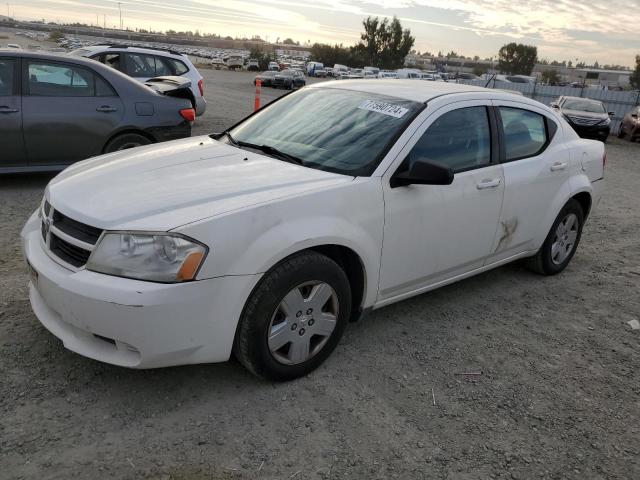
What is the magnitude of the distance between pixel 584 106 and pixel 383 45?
7712cm

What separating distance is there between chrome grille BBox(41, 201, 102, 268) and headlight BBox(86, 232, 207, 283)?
0.15 m

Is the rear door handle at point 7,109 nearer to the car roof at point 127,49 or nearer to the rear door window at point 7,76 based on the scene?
the rear door window at point 7,76

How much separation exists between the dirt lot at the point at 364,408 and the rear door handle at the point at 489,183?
0.99 meters

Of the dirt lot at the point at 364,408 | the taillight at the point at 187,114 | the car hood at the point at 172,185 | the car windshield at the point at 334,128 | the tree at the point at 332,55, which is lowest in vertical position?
the dirt lot at the point at 364,408

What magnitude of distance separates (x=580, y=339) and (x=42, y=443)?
3.47 m

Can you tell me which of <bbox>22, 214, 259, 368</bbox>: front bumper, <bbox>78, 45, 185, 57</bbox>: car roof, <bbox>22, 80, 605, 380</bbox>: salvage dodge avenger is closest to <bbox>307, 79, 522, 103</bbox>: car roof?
<bbox>22, 80, 605, 380</bbox>: salvage dodge avenger

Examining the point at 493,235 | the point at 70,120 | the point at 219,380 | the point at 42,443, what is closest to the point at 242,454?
the point at 219,380

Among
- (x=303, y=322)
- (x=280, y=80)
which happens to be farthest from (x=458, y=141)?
(x=280, y=80)

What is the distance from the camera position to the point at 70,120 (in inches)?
251

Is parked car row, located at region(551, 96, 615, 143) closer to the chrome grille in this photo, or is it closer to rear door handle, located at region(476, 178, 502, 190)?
rear door handle, located at region(476, 178, 502, 190)

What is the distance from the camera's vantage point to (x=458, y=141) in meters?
3.81

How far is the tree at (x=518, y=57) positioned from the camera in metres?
91.7

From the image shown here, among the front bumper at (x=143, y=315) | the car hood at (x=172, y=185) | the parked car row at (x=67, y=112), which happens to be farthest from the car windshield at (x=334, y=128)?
the parked car row at (x=67, y=112)

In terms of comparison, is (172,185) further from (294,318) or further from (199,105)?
(199,105)
